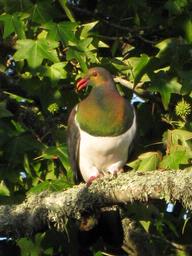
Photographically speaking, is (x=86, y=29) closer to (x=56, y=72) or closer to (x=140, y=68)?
(x=56, y=72)

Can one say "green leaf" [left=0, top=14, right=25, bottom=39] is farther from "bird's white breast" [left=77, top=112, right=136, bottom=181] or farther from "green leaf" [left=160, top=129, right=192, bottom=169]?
"green leaf" [left=160, top=129, right=192, bottom=169]

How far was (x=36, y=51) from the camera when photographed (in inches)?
166

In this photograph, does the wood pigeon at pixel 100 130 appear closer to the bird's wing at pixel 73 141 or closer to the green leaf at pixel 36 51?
the bird's wing at pixel 73 141

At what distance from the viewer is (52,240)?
4.60 metres

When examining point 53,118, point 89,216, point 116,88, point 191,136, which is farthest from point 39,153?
point 89,216

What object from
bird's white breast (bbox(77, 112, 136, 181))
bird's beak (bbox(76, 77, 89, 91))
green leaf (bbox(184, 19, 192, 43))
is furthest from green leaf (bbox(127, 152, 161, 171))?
green leaf (bbox(184, 19, 192, 43))

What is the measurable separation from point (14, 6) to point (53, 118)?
0.68m

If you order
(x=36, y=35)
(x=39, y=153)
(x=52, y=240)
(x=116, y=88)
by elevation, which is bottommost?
(x=52, y=240)

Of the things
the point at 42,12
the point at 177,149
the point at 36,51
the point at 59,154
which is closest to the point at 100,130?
the point at 59,154

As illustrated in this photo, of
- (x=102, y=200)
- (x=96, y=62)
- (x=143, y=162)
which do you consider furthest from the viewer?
(x=96, y=62)

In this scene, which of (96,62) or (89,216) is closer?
(89,216)

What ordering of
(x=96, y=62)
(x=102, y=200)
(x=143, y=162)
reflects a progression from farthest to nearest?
(x=96, y=62) → (x=143, y=162) → (x=102, y=200)

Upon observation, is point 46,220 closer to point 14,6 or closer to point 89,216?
point 89,216

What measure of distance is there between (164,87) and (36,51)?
67 cm
